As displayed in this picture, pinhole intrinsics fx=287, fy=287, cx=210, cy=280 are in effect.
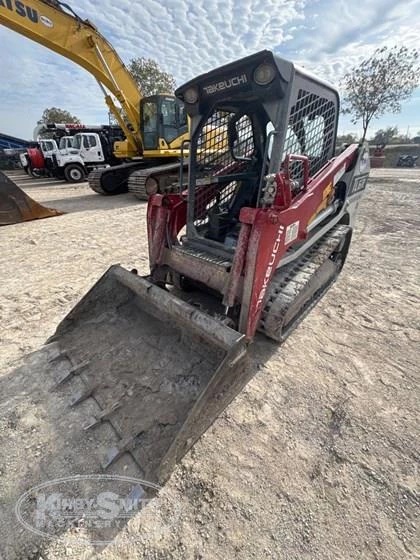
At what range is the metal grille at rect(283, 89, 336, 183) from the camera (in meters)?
2.29

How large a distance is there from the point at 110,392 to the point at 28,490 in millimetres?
605

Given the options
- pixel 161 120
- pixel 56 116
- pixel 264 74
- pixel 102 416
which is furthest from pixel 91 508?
pixel 56 116

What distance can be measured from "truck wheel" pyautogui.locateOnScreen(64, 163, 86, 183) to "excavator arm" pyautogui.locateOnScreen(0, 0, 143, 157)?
19.8ft

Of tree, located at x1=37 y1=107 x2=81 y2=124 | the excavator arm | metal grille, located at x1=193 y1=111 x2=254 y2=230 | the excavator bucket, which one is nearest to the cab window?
the excavator arm

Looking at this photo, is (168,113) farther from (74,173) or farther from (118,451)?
(118,451)

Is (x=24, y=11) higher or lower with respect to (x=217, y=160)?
higher

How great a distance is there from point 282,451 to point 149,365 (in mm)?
1008

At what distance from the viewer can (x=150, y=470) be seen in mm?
1498

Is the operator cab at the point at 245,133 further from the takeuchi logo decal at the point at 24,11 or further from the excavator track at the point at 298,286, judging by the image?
the takeuchi logo decal at the point at 24,11

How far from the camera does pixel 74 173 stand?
14.9m

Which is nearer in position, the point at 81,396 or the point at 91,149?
the point at 81,396

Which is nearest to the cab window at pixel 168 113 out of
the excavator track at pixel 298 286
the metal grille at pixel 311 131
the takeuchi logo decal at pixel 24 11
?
the takeuchi logo decal at pixel 24 11

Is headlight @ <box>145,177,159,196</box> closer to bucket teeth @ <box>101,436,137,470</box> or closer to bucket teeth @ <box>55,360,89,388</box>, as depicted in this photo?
bucket teeth @ <box>55,360,89,388</box>

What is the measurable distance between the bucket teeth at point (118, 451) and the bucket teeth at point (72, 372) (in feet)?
2.19
